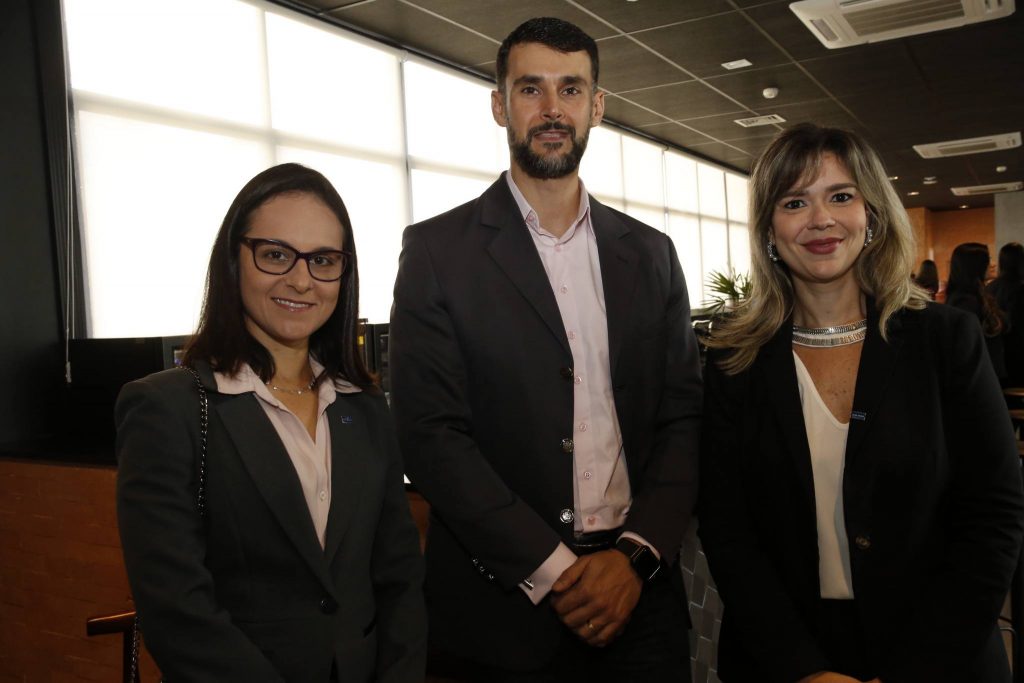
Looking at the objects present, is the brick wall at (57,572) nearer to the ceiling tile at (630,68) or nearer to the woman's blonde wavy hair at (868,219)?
the woman's blonde wavy hair at (868,219)

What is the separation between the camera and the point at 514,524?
1.51 meters

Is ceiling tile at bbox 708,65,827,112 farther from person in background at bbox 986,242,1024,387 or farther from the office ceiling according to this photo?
person in background at bbox 986,242,1024,387

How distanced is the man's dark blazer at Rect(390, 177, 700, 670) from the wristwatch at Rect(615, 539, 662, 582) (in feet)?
0.08

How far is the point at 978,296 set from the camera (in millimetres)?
5160

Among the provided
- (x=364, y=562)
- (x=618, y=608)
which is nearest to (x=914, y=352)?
(x=618, y=608)

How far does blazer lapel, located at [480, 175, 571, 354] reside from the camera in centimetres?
163

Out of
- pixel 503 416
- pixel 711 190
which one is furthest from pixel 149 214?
pixel 711 190

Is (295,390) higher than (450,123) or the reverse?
the reverse

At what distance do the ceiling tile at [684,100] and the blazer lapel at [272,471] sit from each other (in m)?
6.82

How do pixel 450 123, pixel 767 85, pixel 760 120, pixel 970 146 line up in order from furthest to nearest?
pixel 970 146 < pixel 760 120 < pixel 767 85 < pixel 450 123

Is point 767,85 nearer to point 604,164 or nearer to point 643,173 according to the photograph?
point 604,164

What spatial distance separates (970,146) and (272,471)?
40.1 ft

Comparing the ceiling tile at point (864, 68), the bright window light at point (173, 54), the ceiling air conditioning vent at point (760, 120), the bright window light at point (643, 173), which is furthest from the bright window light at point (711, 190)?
the bright window light at point (173, 54)

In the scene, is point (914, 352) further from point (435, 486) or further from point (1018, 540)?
point (435, 486)
